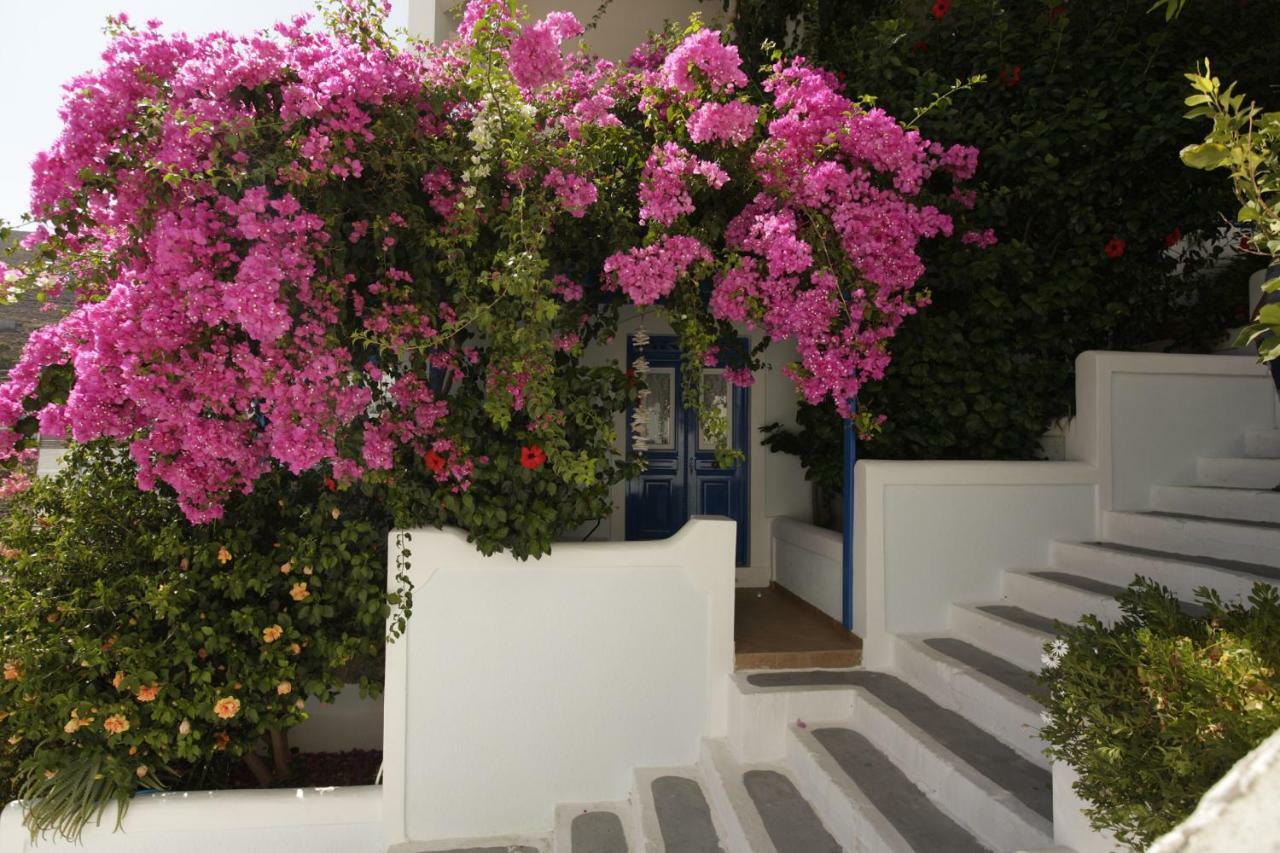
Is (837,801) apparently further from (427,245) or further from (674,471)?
(674,471)

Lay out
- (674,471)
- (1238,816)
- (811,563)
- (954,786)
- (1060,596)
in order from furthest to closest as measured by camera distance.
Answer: (674,471), (811,563), (1060,596), (954,786), (1238,816)

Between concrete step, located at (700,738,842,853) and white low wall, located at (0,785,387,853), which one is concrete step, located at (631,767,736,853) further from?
white low wall, located at (0,785,387,853)

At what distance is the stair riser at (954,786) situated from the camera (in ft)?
8.35

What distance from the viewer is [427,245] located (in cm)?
336

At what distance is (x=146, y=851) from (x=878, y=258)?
461 centimetres

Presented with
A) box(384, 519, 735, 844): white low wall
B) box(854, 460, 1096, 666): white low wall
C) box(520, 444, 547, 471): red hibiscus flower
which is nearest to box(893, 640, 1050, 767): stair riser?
box(854, 460, 1096, 666): white low wall

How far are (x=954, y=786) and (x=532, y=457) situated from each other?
2.31 meters

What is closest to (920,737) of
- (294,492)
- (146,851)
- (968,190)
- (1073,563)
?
(1073,563)

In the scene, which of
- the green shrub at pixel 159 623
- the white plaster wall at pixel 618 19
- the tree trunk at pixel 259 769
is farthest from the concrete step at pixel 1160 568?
the white plaster wall at pixel 618 19

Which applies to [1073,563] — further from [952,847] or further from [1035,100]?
[1035,100]

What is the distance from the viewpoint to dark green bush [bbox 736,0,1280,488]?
14.5 feet

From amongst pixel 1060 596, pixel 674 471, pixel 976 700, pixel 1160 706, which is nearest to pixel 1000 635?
pixel 1060 596

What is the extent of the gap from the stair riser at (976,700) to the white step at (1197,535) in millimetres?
1510

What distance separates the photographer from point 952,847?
267cm
